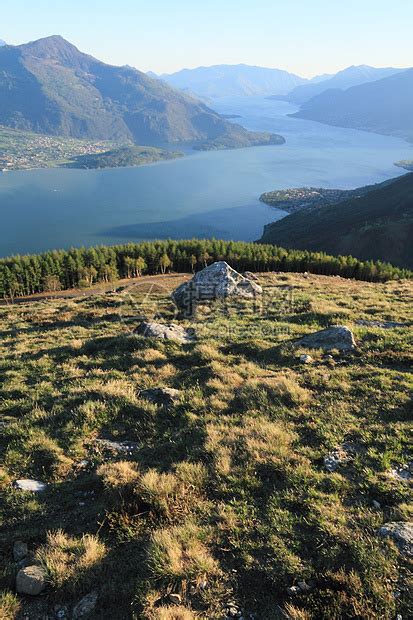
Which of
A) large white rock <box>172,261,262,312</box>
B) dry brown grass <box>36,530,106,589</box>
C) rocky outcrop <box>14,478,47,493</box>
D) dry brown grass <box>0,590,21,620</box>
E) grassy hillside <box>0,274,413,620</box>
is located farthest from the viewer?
large white rock <box>172,261,262,312</box>

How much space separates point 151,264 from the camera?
8125 cm

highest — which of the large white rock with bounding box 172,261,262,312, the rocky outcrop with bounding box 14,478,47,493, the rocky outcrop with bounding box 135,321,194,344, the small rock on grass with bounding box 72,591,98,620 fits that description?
the small rock on grass with bounding box 72,591,98,620

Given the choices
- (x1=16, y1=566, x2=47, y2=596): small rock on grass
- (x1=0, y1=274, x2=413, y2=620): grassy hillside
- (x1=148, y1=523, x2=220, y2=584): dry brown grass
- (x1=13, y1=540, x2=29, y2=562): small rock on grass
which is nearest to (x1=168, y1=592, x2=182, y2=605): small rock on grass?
(x1=0, y1=274, x2=413, y2=620): grassy hillside

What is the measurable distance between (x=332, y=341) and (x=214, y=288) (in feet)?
59.5

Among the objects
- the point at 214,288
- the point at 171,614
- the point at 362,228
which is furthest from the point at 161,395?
the point at 362,228

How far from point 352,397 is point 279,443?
12.3 feet

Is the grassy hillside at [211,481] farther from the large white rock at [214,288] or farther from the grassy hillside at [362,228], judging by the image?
the grassy hillside at [362,228]

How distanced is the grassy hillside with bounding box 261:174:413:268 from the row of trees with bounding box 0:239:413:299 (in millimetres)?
52879

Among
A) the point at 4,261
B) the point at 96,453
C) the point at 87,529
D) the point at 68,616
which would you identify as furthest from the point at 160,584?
the point at 4,261

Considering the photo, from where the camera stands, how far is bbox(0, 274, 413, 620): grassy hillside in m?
6.20

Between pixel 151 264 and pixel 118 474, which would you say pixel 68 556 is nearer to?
pixel 118 474

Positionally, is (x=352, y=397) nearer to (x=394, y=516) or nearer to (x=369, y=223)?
(x=394, y=516)

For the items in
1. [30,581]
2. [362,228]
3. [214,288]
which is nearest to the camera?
[30,581]

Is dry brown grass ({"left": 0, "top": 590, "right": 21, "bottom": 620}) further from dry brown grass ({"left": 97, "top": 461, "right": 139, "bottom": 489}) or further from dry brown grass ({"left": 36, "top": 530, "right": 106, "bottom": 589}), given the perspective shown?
dry brown grass ({"left": 97, "top": 461, "right": 139, "bottom": 489})
